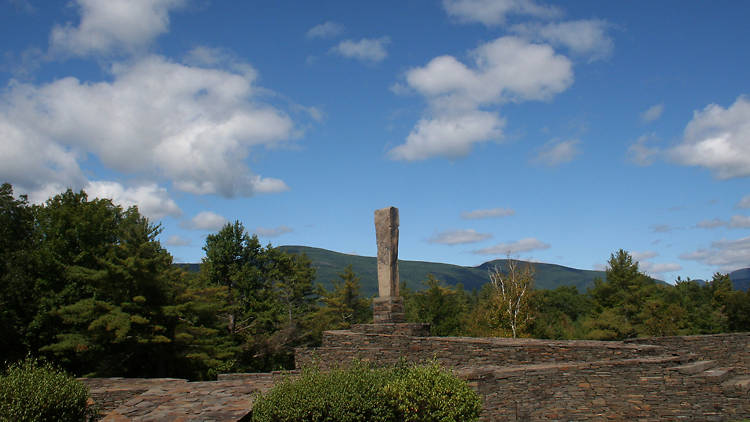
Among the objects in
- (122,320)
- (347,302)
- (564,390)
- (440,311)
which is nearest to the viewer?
(564,390)

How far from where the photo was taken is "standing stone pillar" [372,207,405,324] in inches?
450

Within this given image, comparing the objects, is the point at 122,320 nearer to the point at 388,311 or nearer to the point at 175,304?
the point at 175,304

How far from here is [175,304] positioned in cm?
2259

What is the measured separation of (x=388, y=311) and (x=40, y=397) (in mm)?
6963

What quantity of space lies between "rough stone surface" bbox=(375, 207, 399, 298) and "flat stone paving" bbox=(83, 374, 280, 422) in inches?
133

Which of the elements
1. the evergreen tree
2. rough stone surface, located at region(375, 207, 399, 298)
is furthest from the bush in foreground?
the evergreen tree

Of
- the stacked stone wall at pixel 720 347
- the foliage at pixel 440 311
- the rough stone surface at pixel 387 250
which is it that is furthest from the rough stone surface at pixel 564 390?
the foliage at pixel 440 311

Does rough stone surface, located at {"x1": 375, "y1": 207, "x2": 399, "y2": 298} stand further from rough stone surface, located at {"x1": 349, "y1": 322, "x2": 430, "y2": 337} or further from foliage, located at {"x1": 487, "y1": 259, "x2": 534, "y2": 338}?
foliage, located at {"x1": 487, "y1": 259, "x2": 534, "y2": 338}

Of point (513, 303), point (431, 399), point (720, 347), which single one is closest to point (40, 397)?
point (431, 399)

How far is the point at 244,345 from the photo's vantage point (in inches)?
1177

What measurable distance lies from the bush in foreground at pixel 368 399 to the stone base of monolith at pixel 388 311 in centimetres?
501

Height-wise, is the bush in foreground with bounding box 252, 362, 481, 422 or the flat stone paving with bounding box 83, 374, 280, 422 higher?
the bush in foreground with bounding box 252, 362, 481, 422

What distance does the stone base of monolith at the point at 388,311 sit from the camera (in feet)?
37.3

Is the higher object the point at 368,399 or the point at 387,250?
the point at 387,250
